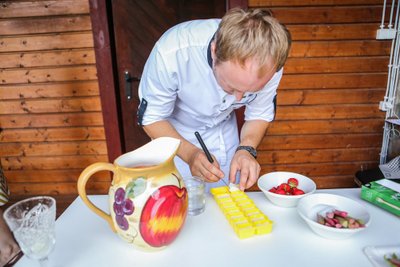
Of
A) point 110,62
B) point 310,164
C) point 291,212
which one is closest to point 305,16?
point 310,164

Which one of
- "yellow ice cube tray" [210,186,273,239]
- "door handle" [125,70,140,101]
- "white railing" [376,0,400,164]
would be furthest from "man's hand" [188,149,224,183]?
"white railing" [376,0,400,164]

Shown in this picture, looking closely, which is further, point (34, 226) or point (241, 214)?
point (241, 214)

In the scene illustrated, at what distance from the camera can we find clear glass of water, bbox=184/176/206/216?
84 centimetres

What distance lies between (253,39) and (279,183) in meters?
0.48

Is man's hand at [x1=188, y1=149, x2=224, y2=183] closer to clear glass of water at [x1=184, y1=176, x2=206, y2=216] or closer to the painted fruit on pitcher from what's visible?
clear glass of water at [x1=184, y1=176, x2=206, y2=216]

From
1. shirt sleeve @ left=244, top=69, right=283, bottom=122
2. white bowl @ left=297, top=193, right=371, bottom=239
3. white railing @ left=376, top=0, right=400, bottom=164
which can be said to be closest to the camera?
white bowl @ left=297, top=193, right=371, bottom=239

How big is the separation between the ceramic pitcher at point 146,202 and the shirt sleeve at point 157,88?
0.52 meters

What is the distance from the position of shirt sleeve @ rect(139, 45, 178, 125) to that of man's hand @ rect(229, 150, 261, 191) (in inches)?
14.8

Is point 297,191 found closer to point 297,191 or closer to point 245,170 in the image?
point 297,191

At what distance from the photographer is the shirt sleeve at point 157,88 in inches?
43.8

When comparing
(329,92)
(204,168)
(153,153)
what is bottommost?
(329,92)

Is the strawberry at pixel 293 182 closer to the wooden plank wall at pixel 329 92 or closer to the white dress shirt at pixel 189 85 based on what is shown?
the white dress shirt at pixel 189 85

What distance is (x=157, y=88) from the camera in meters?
1.14

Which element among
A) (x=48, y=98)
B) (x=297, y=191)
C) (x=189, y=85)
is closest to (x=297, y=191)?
(x=297, y=191)
